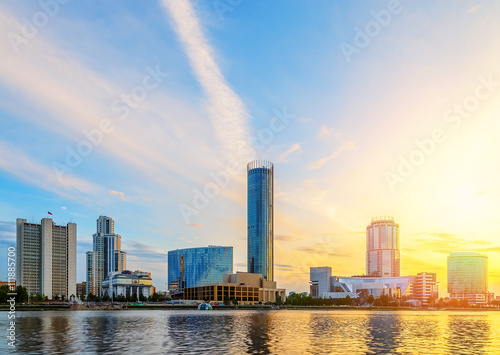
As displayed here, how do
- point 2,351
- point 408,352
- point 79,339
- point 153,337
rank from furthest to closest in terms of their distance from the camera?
point 153,337 → point 79,339 → point 408,352 → point 2,351

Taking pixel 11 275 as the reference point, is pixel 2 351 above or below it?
below

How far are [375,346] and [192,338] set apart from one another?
2934 cm

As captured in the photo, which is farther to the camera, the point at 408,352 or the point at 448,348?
the point at 448,348

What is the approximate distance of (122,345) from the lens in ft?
212

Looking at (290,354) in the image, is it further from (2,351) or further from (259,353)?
(2,351)

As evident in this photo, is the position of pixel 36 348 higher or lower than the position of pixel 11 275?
lower

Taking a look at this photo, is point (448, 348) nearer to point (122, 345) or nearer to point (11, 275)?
point (122, 345)

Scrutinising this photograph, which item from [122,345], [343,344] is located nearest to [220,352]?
[122,345]

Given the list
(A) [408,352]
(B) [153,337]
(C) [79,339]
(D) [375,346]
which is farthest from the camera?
(B) [153,337]

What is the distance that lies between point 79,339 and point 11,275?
18133mm

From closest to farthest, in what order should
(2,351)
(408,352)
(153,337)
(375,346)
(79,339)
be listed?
(2,351) → (408,352) → (375,346) → (79,339) → (153,337)

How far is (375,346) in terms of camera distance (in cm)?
6719

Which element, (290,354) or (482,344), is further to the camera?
(482,344)

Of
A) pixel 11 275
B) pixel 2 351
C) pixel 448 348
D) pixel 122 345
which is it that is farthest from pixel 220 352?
pixel 11 275
